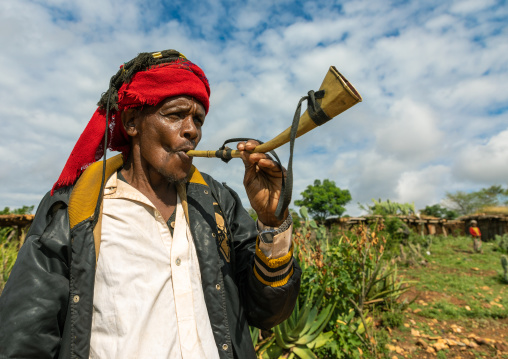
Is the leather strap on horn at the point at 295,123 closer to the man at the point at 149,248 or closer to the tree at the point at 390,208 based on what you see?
the man at the point at 149,248

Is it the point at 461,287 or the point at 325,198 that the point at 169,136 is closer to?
the point at 461,287

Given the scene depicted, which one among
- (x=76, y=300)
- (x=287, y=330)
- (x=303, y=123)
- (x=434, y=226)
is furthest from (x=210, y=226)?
(x=434, y=226)

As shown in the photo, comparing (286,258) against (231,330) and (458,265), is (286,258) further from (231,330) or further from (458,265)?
(458,265)

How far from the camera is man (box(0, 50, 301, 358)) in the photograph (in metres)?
1.24

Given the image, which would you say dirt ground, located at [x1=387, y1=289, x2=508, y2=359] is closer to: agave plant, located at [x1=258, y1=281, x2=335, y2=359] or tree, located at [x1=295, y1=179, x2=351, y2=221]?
agave plant, located at [x1=258, y1=281, x2=335, y2=359]

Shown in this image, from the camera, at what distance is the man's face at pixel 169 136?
1.68 meters

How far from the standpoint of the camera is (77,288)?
127cm

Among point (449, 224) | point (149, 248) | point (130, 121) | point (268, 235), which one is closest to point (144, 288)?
point (149, 248)

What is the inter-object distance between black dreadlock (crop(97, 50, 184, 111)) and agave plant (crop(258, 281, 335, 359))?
300 cm

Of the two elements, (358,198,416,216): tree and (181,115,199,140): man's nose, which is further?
(358,198,416,216): tree

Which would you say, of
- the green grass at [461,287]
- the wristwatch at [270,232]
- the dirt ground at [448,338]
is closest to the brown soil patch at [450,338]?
the dirt ground at [448,338]

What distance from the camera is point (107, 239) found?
1.42 m

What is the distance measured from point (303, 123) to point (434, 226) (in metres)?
20.6

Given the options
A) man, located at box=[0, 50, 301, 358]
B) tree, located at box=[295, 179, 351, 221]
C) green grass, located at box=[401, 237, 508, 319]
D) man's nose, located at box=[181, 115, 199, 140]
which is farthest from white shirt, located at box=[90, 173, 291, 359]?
tree, located at box=[295, 179, 351, 221]
